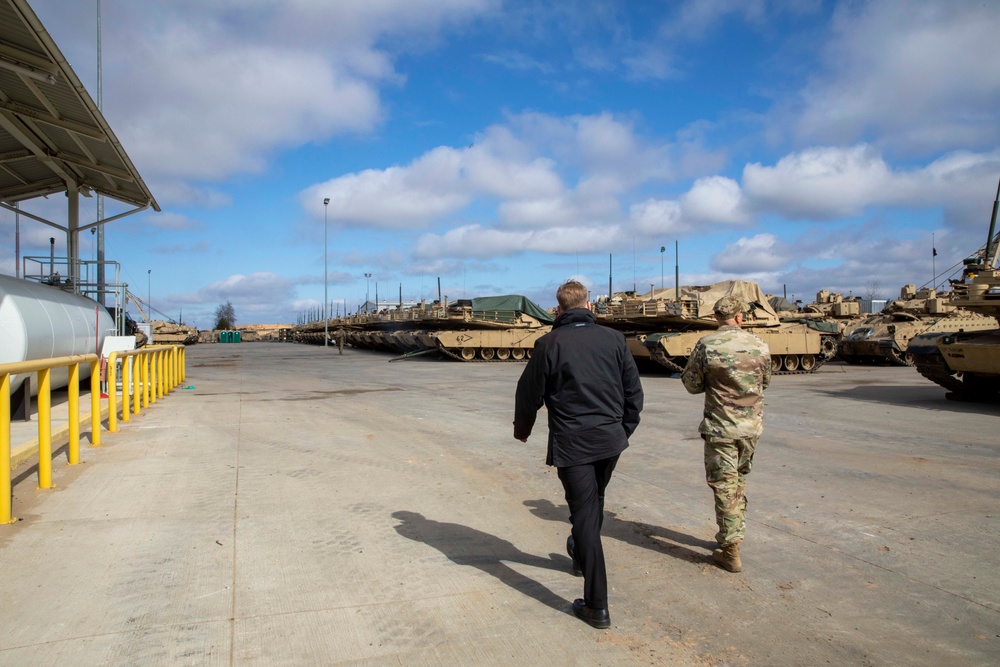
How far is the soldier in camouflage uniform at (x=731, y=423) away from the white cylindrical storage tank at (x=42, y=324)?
8.40 metres

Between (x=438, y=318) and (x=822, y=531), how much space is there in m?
24.3

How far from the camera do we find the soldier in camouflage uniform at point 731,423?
157 inches

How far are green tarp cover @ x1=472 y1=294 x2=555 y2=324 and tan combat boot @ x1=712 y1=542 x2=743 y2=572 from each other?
2646cm

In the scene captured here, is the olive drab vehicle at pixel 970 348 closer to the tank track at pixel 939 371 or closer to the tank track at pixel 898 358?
the tank track at pixel 939 371

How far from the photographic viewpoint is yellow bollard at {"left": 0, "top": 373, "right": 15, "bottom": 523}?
183 inches

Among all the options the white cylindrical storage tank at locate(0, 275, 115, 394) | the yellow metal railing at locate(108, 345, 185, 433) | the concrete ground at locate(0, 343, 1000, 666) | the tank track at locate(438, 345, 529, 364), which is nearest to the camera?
the concrete ground at locate(0, 343, 1000, 666)

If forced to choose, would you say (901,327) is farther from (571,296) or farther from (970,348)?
(571,296)

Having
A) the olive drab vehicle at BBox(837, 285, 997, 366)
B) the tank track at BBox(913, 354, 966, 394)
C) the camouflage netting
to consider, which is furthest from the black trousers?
the olive drab vehicle at BBox(837, 285, 997, 366)

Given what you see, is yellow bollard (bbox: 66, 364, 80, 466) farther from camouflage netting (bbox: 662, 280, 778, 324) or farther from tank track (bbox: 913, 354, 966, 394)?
camouflage netting (bbox: 662, 280, 778, 324)

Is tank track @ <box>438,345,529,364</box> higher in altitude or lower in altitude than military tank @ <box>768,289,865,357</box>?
lower

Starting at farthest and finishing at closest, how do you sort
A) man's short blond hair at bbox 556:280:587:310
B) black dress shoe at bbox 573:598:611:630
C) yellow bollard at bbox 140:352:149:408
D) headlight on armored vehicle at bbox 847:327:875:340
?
1. headlight on armored vehicle at bbox 847:327:875:340
2. yellow bollard at bbox 140:352:149:408
3. man's short blond hair at bbox 556:280:587:310
4. black dress shoe at bbox 573:598:611:630

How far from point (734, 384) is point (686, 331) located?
55.3ft

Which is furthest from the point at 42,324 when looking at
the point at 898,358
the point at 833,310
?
the point at 833,310

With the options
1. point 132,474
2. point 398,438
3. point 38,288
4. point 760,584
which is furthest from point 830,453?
point 38,288
